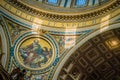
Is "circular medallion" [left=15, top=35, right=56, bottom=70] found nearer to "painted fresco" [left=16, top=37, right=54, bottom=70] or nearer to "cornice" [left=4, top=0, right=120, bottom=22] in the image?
"painted fresco" [left=16, top=37, right=54, bottom=70]

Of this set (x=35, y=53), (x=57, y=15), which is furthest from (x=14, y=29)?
(x=57, y=15)

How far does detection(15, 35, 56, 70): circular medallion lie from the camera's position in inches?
748

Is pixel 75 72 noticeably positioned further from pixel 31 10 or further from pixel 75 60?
pixel 31 10

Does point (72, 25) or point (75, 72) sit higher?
point (72, 25)

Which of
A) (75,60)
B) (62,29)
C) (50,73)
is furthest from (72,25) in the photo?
(50,73)

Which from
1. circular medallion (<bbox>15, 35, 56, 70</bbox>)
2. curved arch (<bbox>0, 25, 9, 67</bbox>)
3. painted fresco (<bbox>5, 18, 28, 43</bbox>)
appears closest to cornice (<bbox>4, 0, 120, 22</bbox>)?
painted fresco (<bbox>5, 18, 28, 43</bbox>)

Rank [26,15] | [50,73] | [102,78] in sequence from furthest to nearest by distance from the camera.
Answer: [102,78], [26,15], [50,73]

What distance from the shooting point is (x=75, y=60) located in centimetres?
1964

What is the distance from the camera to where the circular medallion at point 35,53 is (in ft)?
62.3

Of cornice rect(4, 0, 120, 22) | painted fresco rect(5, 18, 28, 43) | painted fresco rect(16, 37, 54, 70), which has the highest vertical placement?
cornice rect(4, 0, 120, 22)

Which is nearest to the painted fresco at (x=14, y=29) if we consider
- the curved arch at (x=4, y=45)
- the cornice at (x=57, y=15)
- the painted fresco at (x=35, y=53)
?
the curved arch at (x=4, y=45)

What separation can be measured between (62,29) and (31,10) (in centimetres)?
239

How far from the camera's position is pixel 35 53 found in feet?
63.7

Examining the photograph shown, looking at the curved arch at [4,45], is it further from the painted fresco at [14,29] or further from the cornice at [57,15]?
the cornice at [57,15]
